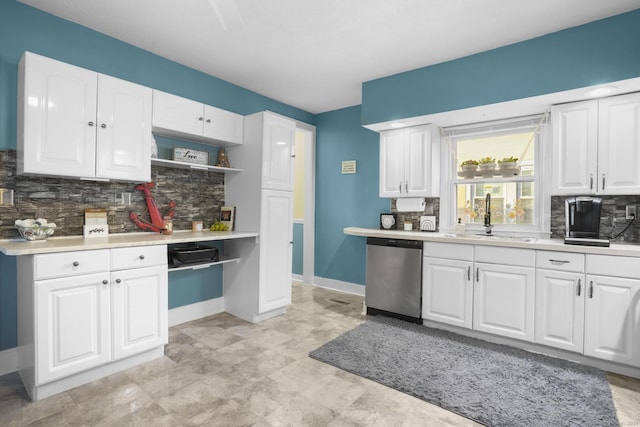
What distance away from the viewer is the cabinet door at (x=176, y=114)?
288 cm

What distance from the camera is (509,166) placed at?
3426 millimetres

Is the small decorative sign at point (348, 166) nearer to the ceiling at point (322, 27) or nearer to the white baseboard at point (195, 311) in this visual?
the ceiling at point (322, 27)

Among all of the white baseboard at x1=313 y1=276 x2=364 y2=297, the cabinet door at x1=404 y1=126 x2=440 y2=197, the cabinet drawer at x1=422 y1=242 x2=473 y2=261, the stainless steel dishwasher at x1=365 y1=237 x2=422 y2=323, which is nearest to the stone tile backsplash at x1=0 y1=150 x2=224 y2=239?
the stainless steel dishwasher at x1=365 y1=237 x2=422 y2=323

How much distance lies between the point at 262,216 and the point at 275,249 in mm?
413

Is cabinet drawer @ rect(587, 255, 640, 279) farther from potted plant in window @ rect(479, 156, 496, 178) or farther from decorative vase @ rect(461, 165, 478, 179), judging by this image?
decorative vase @ rect(461, 165, 478, 179)

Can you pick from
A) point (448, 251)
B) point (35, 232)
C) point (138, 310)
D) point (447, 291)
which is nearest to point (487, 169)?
point (448, 251)

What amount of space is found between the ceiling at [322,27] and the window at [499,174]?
94cm

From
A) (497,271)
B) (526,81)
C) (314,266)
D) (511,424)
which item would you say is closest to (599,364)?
(497,271)

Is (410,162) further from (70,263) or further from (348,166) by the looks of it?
(70,263)

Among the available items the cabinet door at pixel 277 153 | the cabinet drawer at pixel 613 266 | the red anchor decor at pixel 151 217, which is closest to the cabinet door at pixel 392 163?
the cabinet door at pixel 277 153

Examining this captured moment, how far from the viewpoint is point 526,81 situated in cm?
284

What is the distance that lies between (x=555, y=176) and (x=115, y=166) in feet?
12.4

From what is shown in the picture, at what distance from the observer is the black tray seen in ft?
9.66

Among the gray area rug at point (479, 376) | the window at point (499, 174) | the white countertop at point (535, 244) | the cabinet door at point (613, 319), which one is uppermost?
the window at point (499, 174)
